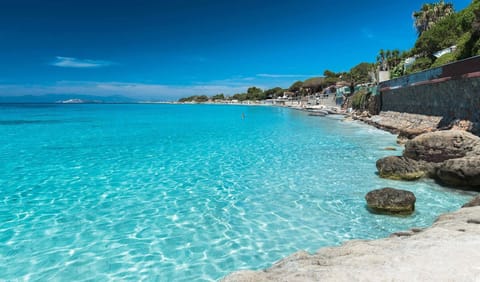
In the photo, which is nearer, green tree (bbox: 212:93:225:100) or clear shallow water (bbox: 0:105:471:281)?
clear shallow water (bbox: 0:105:471:281)

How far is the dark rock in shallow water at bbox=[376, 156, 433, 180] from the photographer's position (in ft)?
31.9

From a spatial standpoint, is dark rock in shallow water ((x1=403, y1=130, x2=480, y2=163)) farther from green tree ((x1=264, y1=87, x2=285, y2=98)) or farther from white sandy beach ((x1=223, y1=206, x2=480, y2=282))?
green tree ((x1=264, y1=87, x2=285, y2=98))

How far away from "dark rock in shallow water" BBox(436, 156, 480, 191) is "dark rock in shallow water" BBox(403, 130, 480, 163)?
1.04 m

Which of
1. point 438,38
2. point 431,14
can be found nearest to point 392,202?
point 438,38

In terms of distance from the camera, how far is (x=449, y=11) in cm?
4409

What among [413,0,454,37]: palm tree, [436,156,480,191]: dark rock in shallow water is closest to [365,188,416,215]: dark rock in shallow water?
[436,156,480,191]: dark rock in shallow water

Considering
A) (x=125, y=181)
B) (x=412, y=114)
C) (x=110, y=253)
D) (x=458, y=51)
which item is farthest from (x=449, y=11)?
(x=110, y=253)

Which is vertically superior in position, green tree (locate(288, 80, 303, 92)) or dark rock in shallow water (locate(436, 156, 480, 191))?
green tree (locate(288, 80, 303, 92))

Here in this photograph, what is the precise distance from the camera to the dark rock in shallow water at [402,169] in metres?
9.71

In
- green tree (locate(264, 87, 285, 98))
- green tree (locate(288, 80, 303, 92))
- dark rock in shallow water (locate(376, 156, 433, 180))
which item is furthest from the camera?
green tree (locate(264, 87, 285, 98))

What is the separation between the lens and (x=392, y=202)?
7.17m

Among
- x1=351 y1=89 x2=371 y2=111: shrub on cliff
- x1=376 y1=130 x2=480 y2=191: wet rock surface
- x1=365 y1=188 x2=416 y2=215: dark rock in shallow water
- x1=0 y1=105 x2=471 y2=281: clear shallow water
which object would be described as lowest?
x1=0 y1=105 x2=471 y2=281: clear shallow water

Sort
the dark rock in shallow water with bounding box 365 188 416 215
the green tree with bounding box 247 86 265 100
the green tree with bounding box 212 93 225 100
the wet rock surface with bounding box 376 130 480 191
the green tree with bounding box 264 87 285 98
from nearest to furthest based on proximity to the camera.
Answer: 1. the dark rock in shallow water with bounding box 365 188 416 215
2. the wet rock surface with bounding box 376 130 480 191
3. the green tree with bounding box 264 87 285 98
4. the green tree with bounding box 247 86 265 100
5. the green tree with bounding box 212 93 225 100

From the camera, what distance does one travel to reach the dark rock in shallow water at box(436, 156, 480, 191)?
827cm
